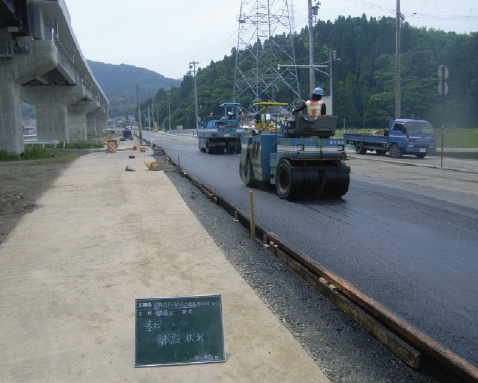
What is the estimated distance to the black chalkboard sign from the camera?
3949 millimetres

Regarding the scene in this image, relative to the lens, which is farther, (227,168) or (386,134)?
(386,134)

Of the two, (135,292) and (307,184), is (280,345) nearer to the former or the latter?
(135,292)

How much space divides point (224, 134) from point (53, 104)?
71.5 ft

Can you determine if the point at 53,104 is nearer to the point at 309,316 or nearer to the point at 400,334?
the point at 309,316

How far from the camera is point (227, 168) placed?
2175 cm

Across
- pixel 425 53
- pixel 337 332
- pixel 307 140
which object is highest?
pixel 425 53

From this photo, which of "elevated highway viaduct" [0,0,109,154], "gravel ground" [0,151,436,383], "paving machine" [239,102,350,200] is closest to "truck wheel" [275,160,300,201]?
"paving machine" [239,102,350,200]

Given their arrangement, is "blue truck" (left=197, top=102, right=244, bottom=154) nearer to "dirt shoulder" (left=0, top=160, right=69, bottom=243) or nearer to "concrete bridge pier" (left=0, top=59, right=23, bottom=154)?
"dirt shoulder" (left=0, top=160, right=69, bottom=243)

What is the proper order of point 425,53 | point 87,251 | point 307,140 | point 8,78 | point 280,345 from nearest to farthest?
point 280,345 < point 87,251 < point 307,140 < point 8,78 < point 425,53

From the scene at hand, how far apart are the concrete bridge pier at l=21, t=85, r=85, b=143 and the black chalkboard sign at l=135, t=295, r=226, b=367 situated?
143 ft

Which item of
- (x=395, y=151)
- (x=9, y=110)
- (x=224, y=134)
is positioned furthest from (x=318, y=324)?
(x=9, y=110)

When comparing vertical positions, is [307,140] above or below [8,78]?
below

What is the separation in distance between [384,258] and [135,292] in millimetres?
3458

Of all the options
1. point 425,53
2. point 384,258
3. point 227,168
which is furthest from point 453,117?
point 384,258
